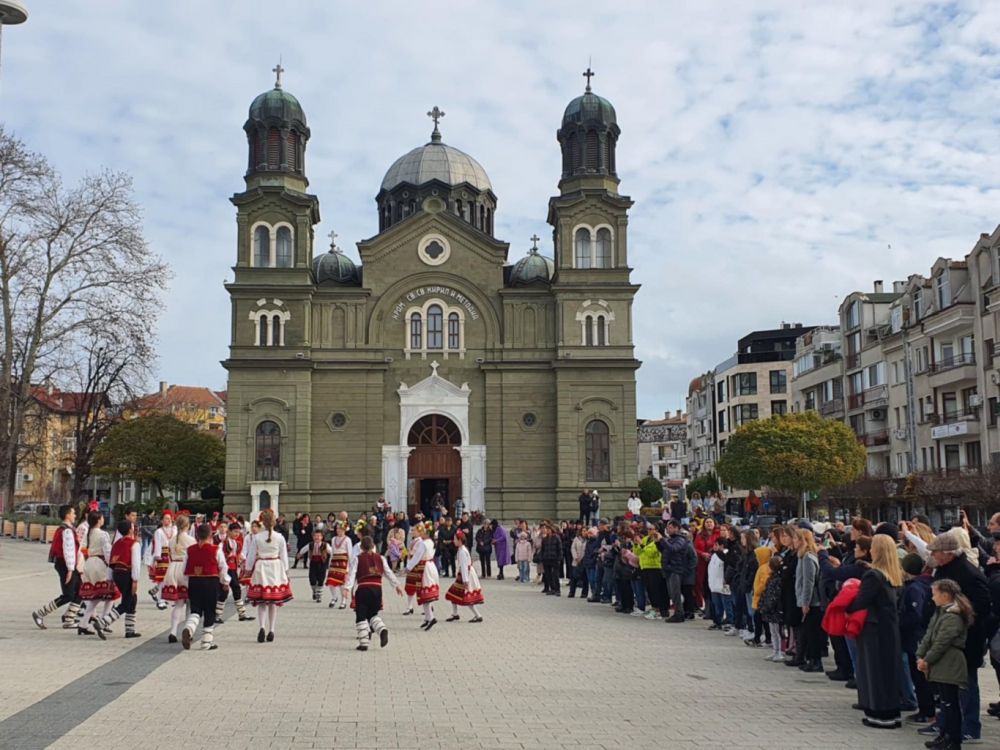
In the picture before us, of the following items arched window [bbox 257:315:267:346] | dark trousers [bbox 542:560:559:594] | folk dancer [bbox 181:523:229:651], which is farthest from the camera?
arched window [bbox 257:315:267:346]

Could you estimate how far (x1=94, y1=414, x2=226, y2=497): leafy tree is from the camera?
192 ft

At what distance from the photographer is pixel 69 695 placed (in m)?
11.4

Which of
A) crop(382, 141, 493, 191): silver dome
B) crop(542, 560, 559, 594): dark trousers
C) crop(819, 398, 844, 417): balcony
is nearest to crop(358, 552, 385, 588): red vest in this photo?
crop(542, 560, 559, 594): dark trousers

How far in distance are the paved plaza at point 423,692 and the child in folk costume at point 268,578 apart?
57 cm

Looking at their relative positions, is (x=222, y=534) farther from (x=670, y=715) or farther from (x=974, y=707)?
(x=974, y=707)

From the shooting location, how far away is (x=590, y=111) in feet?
158

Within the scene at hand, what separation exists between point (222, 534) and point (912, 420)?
40.0m

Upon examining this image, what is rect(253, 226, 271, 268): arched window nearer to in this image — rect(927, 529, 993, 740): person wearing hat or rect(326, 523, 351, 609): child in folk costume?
rect(326, 523, 351, 609): child in folk costume

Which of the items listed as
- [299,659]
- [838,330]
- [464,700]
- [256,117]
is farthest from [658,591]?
[838,330]

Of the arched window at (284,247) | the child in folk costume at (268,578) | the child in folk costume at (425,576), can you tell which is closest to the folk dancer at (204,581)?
the child in folk costume at (268,578)

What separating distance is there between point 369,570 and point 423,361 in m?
31.1

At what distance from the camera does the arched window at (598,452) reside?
45312 millimetres

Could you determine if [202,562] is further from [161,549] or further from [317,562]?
[317,562]

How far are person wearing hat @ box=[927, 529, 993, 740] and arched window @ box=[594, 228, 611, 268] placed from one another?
37.8 meters
